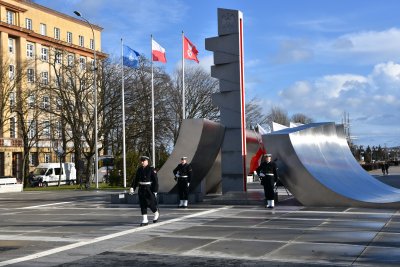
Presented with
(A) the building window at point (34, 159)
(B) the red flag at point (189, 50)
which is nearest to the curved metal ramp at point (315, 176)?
(B) the red flag at point (189, 50)

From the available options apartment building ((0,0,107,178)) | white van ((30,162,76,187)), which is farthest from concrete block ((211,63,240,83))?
white van ((30,162,76,187))

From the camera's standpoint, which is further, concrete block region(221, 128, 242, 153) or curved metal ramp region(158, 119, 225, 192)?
concrete block region(221, 128, 242, 153)

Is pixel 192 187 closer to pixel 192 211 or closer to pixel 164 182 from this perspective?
pixel 164 182

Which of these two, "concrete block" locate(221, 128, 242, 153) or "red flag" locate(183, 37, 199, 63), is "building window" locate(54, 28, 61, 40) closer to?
"red flag" locate(183, 37, 199, 63)

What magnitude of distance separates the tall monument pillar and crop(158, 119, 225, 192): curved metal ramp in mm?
531

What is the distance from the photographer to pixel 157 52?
109 ft

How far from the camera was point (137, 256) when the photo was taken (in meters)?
9.66

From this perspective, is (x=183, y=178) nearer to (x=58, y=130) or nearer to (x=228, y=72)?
(x=228, y=72)

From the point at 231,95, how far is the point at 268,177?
435 cm

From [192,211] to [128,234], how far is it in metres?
5.40

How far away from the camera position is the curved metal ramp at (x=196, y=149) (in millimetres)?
20375

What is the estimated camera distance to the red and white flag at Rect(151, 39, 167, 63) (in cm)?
3298

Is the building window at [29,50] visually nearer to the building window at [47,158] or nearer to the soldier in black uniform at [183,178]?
the building window at [47,158]

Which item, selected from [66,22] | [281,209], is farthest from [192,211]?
[66,22]
